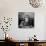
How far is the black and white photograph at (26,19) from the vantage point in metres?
4.94

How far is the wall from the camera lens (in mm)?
4863

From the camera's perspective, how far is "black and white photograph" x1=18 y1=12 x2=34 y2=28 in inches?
195

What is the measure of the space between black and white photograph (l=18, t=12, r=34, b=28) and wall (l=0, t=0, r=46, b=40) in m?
0.11

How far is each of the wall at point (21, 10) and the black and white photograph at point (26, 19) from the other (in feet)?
0.37

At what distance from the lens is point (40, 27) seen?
5008 mm

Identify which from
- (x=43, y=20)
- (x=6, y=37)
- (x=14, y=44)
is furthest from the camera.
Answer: (x=43, y=20)

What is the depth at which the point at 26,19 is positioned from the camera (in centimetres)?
500

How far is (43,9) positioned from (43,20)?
42 centimetres

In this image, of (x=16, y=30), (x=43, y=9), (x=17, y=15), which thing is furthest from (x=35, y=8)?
(x=16, y=30)

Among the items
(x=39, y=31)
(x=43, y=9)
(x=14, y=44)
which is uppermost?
(x=43, y=9)

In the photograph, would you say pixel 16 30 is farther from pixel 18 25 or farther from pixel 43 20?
pixel 43 20

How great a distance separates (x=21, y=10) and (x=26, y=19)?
0.39 meters

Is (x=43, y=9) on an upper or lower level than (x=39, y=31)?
upper

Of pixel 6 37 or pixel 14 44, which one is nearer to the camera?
pixel 14 44
